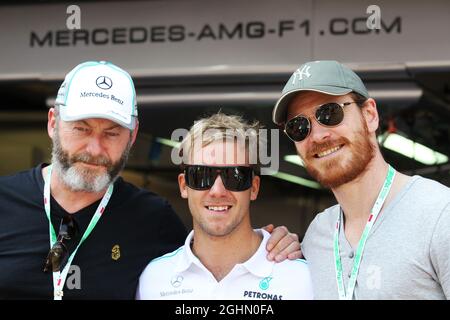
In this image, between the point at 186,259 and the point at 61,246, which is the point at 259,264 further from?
the point at 61,246

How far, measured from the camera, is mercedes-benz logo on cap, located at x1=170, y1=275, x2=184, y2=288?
2.71 meters

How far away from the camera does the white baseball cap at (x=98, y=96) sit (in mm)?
2859

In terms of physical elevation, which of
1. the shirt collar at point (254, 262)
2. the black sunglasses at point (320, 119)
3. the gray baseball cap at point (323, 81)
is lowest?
the shirt collar at point (254, 262)

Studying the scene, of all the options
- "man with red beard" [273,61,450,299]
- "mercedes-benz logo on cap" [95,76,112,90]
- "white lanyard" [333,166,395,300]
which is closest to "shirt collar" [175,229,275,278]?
"man with red beard" [273,61,450,299]

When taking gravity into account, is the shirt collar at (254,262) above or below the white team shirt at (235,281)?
above

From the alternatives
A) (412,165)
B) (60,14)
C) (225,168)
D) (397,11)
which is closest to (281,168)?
(412,165)

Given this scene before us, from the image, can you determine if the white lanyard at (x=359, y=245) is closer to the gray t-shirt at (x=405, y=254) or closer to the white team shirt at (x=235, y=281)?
the gray t-shirt at (x=405, y=254)

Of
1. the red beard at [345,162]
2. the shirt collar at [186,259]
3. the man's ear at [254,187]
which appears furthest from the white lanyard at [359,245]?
the shirt collar at [186,259]

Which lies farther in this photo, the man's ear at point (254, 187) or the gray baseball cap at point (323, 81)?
the man's ear at point (254, 187)

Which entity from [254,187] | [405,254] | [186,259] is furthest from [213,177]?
[405,254]

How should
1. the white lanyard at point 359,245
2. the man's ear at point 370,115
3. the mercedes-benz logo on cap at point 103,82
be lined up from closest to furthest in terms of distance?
the white lanyard at point 359,245, the man's ear at point 370,115, the mercedes-benz logo on cap at point 103,82

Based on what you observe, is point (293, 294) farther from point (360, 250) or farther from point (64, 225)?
point (64, 225)

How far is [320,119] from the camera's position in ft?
8.63
